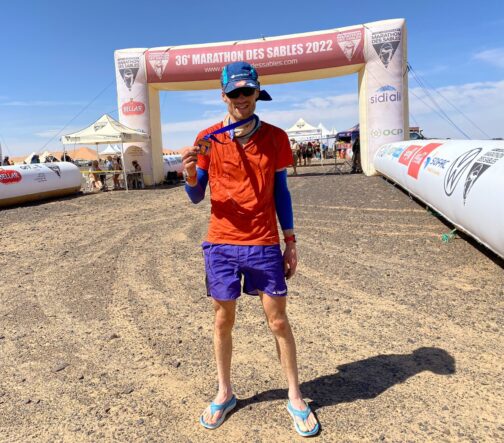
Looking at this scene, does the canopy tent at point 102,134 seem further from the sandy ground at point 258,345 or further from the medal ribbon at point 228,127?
the medal ribbon at point 228,127

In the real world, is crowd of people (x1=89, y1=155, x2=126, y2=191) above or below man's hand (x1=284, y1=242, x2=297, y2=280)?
above

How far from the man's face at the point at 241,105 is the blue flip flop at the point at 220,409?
5.35ft

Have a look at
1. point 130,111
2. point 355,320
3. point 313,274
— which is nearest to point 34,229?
point 313,274

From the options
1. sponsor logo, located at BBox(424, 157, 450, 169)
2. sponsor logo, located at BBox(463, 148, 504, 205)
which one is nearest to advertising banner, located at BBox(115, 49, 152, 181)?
A: sponsor logo, located at BBox(424, 157, 450, 169)

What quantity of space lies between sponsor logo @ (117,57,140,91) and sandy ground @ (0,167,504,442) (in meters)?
12.0

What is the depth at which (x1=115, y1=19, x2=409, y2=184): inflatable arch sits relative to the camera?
619 inches

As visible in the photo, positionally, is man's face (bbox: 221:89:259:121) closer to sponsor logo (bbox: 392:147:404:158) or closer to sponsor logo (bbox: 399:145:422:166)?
sponsor logo (bbox: 399:145:422:166)

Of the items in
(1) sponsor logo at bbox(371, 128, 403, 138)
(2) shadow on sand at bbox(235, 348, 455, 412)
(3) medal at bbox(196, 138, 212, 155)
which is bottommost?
(2) shadow on sand at bbox(235, 348, 455, 412)

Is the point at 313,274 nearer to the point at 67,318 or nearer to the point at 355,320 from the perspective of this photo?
the point at 355,320

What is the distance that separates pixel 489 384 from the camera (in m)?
2.71

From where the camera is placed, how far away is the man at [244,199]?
2.25 metres

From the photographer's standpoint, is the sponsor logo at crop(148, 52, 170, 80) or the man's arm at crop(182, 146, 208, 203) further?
the sponsor logo at crop(148, 52, 170, 80)

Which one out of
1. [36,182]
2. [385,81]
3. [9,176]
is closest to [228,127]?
[9,176]

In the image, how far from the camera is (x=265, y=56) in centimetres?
1648
